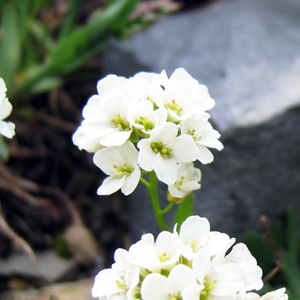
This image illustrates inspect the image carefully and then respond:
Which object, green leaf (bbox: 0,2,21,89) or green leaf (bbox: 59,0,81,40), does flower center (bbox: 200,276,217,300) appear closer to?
green leaf (bbox: 0,2,21,89)

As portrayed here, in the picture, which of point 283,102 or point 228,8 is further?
point 228,8

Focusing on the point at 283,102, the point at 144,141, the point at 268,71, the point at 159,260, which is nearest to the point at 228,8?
the point at 268,71

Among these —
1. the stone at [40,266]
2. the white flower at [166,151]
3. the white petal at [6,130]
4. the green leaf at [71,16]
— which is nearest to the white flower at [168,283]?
the white flower at [166,151]

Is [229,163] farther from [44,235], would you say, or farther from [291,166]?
[44,235]

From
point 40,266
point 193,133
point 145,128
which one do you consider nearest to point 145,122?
point 145,128

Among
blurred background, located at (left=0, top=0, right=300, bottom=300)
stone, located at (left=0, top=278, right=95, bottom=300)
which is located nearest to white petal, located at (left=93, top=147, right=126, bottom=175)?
blurred background, located at (left=0, top=0, right=300, bottom=300)

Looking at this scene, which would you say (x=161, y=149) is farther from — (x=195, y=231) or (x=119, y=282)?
(x=119, y=282)

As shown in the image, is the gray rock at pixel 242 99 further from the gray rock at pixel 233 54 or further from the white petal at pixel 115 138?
the white petal at pixel 115 138
